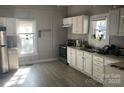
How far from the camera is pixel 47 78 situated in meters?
4.27

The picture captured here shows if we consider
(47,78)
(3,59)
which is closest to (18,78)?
(47,78)

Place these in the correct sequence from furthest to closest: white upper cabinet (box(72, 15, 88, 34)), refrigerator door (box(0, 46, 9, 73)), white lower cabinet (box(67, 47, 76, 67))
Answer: white lower cabinet (box(67, 47, 76, 67)), white upper cabinet (box(72, 15, 88, 34)), refrigerator door (box(0, 46, 9, 73))

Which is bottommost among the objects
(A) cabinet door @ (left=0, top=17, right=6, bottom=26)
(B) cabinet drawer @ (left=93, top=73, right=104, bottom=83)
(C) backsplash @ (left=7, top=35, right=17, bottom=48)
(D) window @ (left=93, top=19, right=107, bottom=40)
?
(B) cabinet drawer @ (left=93, top=73, right=104, bottom=83)

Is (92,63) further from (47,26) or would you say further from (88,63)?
(47,26)

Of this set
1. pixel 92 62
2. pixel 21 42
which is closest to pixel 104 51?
pixel 92 62

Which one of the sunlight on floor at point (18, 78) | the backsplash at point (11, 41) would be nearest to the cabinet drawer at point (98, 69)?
the sunlight on floor at point (18, 78)

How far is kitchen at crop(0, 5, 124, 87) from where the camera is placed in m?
3.69

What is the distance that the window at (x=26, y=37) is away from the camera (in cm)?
580

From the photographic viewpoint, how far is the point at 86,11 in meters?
5.25

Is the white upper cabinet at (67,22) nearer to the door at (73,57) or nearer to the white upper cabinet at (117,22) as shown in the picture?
the door at (73,57)

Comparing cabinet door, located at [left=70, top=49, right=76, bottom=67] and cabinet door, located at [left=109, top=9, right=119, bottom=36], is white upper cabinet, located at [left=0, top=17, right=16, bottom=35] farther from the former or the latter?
cabinet door, located at [left=109, top=9, right=119, bottom=36]

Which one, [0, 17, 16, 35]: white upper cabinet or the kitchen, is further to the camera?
[0, 17, 16, 35]: white upper cabinet

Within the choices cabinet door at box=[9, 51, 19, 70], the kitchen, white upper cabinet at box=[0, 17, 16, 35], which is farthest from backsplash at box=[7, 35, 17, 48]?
cabinet door at box=[9, 51, 19, 70]

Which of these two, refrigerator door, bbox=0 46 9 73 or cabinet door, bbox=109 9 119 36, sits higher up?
cabinet door, bbox=109 9 119 36
